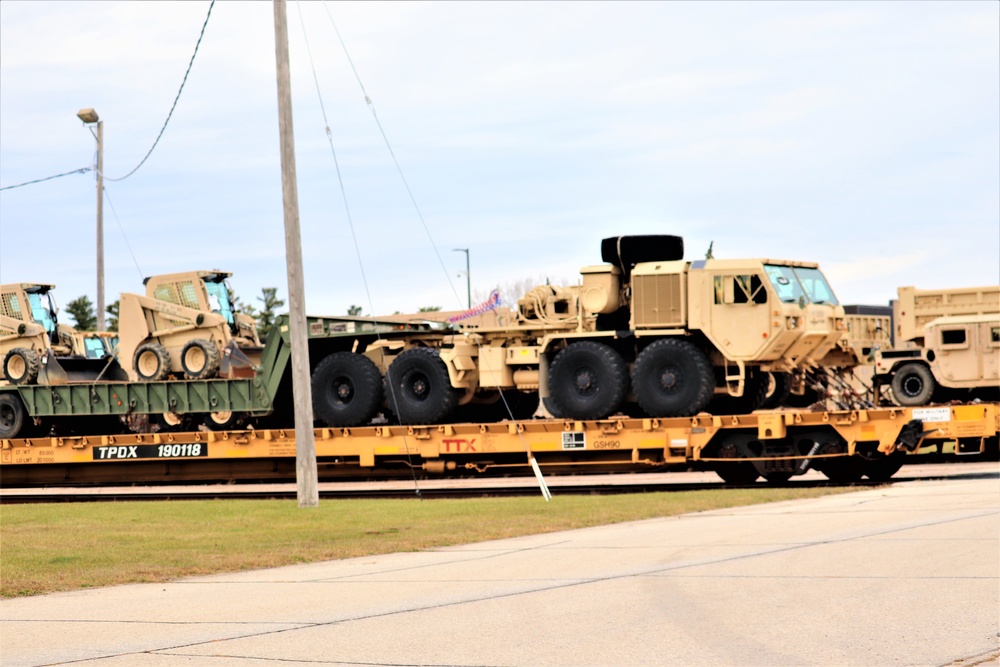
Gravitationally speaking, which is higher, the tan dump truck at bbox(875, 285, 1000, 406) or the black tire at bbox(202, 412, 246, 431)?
the tan dump truck at bbox(875, 285, 1000, 406)

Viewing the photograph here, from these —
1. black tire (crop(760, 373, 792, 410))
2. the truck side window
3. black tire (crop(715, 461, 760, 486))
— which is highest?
the truck side window

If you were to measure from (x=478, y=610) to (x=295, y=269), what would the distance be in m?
10.7

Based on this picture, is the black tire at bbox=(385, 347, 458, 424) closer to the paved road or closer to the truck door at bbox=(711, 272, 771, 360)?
the truck door at bbox=(711, 272, 771, 360)

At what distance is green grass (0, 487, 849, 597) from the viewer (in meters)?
12.0

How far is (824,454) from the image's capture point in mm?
20141

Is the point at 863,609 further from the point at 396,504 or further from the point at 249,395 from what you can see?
the point at 249,395

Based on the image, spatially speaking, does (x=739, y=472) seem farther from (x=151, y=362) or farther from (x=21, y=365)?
(x=21, y=365)

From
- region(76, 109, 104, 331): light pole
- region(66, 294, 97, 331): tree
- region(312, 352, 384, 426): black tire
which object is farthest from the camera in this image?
region(66, 294, 97, 331): tree

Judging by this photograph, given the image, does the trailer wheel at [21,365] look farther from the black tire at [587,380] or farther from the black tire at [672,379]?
the black tire at [672,379]

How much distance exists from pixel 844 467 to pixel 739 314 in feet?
10.2

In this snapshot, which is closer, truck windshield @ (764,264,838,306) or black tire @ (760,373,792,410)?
truck windshield @ (764,264,838,306)

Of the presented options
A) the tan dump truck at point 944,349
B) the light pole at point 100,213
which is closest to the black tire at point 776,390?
the tan dump truck at point 944,349

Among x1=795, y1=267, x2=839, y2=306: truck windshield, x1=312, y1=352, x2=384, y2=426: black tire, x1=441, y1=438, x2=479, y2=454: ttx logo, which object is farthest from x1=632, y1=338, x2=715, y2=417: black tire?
x1=312, y1=352, x2=384, y2=426: black tire

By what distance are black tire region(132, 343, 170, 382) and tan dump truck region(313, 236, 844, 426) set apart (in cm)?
404
